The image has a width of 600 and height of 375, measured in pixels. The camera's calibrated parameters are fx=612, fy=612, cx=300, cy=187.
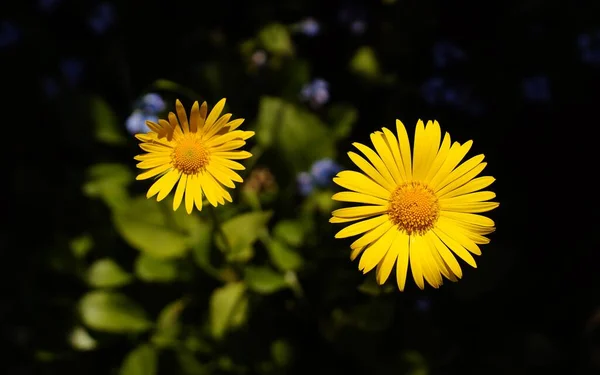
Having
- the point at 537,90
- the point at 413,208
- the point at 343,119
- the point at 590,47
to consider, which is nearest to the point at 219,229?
the point at 413,208

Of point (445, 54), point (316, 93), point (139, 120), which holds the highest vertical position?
point (445, 54)

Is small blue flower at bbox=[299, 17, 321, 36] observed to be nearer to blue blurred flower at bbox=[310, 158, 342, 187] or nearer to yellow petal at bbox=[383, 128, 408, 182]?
blue blurred flower at bbox=[310, 158, 342, 187]

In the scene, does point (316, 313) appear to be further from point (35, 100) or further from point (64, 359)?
point (35, 100)

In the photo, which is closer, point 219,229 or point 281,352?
point 219,229

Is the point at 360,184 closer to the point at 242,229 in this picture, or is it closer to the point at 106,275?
the point at 242,229

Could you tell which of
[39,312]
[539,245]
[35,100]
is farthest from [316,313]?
[35,100]

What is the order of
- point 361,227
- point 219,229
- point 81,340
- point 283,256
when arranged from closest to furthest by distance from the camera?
point 361,227 < point 219,229 < point 283,256 < point 81,340
